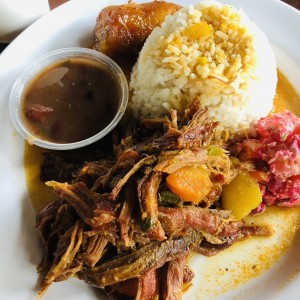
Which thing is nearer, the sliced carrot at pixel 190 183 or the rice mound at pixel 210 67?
the sliced carrot at pixel 190 183

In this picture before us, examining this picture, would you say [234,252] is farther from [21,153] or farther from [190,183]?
[21,153]

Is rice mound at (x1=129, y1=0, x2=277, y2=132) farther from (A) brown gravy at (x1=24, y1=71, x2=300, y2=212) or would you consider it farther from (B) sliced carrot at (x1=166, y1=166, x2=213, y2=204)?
(B) sliced carrot at (x1=166, y1=166, x2=213, y2=204)

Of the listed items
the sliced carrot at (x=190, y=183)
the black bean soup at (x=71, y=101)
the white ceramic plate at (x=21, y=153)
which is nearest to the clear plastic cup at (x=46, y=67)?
the black bean soup at (x=71, y=101)

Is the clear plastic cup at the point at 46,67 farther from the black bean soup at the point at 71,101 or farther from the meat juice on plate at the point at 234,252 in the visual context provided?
the meat juice on plate at the point at 234,252

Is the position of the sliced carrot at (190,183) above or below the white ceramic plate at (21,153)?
above

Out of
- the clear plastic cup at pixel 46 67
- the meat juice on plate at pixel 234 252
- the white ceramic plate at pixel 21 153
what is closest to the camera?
the white ceramic plate at pixel 21 153

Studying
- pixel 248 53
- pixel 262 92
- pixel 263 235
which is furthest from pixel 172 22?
pixel 263 235
